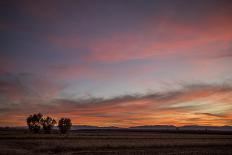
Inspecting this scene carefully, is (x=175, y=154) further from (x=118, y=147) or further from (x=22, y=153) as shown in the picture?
(x=22, y=153)

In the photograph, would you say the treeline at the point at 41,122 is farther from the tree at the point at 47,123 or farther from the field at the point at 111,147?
the field at the point at 111,147

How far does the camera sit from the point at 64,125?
A: 120 m

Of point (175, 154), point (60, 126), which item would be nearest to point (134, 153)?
point (175, 154)

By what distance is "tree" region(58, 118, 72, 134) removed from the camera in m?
120

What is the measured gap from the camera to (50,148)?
4456 centimetres

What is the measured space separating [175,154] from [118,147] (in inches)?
493

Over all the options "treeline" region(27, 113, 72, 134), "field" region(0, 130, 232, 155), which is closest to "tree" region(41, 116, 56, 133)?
"treeline" region(27, 113, 72, 134)

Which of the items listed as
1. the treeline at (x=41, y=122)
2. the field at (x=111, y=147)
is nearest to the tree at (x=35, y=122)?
the treeline at (x=41, y=122)

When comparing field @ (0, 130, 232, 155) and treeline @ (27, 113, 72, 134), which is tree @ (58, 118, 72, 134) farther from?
field @ (0, 130, 232, 155)

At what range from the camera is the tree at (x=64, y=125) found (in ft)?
394

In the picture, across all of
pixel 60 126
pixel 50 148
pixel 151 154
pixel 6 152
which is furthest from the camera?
pixel 60 126

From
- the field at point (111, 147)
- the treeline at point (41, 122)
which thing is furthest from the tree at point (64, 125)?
the field at point (111, 147)

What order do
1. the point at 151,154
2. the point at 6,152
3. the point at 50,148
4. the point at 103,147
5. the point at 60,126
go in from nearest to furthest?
the point at 6,152, the point at 151,154, the point at 50,148, the point at 103,147, the point at 60,126

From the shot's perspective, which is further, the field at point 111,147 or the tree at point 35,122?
the tree at point 35,122
